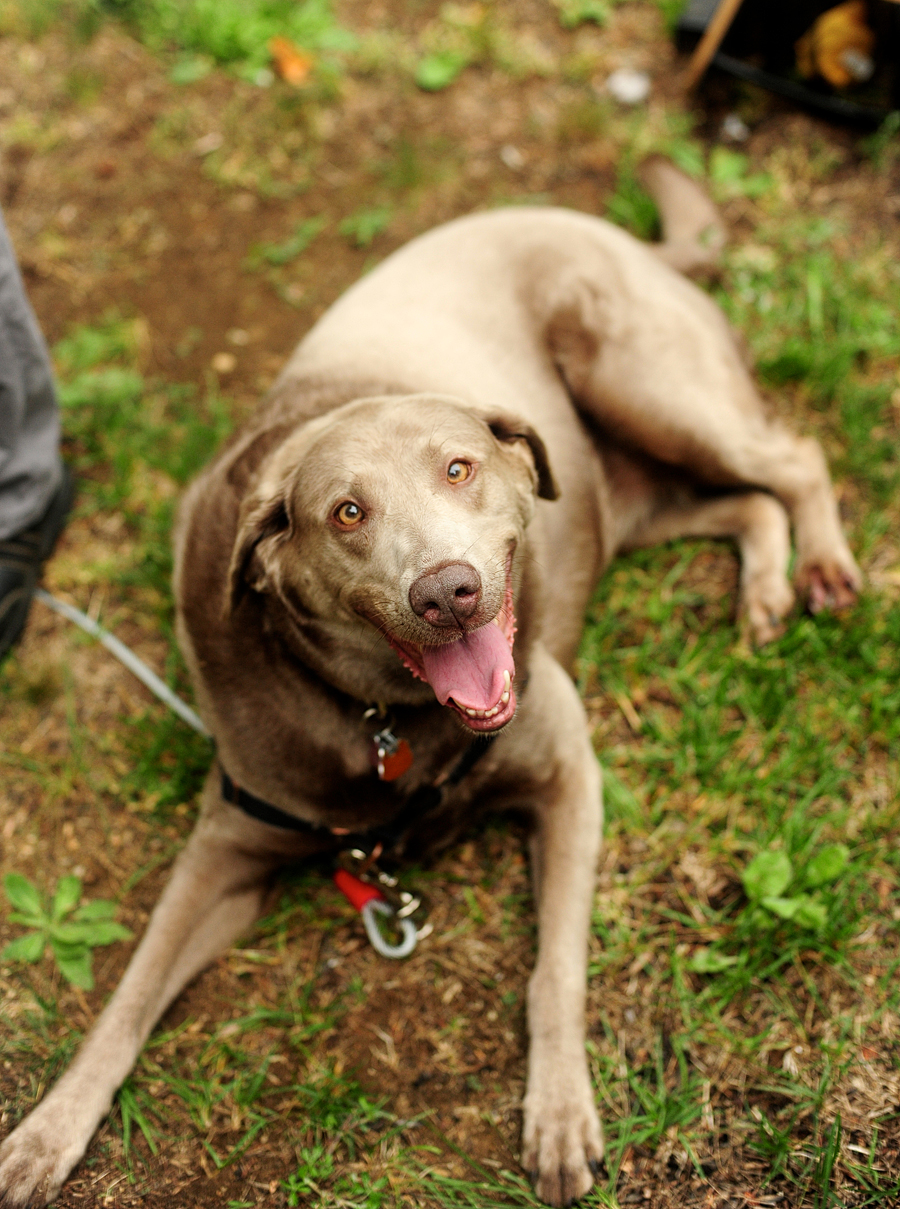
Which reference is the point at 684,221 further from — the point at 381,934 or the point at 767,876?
the point at 381,934

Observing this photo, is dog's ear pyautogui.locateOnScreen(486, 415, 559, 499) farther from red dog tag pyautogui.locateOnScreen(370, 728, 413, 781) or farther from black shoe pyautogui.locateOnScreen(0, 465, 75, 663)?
black shoe pyautogui.locateOnScreen(0, 465, 75, 663)

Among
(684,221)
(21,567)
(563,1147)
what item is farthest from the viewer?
(684,221)

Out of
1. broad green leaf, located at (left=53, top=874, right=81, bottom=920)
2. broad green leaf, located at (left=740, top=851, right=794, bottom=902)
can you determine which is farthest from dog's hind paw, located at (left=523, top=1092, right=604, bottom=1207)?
broad green leaf, located at (left=53, top=874, right=81, bottom=920)

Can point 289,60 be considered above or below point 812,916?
above

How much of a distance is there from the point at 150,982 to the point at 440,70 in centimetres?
425

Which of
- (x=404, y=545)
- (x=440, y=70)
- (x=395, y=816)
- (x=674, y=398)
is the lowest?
(x=395, y=816)

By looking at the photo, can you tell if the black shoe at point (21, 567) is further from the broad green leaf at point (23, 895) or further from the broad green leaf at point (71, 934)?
the broad green leaf at point (71, 934)

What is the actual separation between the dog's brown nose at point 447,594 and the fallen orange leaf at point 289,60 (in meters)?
3.81

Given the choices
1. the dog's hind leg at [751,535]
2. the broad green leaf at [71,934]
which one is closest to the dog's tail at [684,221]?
the dog's hind leg at [751,535]

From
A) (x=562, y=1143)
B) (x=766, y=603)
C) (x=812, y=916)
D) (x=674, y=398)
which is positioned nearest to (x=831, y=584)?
(x=766, y=603)

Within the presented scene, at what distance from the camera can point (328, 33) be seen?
481 cm

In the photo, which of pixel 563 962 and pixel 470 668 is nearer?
pixel 470 668

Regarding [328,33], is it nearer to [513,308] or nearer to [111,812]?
[513,308]

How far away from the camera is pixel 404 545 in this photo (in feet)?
6.77
